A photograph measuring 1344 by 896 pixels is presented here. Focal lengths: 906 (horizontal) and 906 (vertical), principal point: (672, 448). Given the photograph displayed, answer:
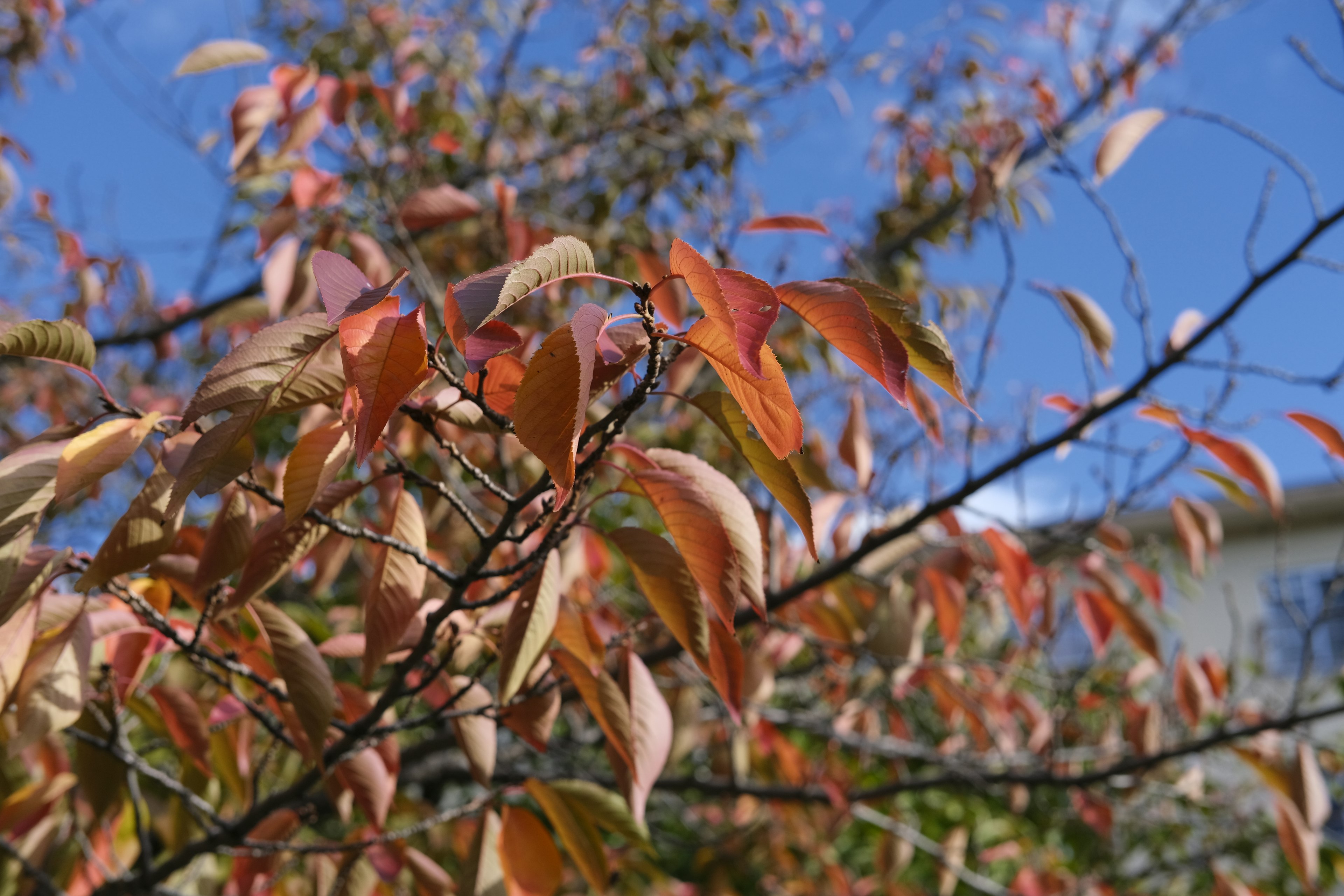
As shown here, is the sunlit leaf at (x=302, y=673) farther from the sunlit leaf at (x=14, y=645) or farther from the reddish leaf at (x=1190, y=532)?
the reddish leaf at (x=1190, y=532)

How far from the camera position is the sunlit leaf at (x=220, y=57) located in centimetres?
174

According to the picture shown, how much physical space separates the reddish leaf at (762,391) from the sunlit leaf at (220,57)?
1516mm

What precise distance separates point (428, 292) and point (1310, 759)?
193 cm

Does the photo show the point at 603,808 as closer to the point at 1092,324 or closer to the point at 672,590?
the point at 672,590

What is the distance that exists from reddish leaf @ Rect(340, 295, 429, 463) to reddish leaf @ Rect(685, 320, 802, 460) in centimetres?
19

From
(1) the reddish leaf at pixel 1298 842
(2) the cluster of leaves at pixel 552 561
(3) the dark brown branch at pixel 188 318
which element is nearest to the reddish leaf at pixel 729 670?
(2) the cluster of leaves at pixel 552 561

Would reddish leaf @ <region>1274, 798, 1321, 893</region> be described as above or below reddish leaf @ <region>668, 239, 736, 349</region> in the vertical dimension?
below

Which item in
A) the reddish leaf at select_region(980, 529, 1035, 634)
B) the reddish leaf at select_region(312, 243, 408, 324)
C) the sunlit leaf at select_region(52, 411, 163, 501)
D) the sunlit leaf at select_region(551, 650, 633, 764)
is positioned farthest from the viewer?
the reddish leaf at select_region(980, 529, 1035, 634)

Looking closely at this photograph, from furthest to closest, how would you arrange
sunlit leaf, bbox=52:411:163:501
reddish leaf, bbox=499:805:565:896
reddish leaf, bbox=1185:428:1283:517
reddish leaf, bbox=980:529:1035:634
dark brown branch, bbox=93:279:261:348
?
1. dark brown branch, bbox=93:279:261:348
2. reddish leaf, bbox=980:529:1035:634
3. reddish leaf, bbox=1185:428:1283:517
4. reddish leaf, bbox=499:805:565:896
5. sunlit leaf, bbox=52:411:163:501

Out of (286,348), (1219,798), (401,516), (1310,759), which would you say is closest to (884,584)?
(1310,759)

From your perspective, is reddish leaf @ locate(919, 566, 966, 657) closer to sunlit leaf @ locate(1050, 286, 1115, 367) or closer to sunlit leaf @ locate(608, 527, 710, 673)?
sunlit leaf @ locate(1050, 286, 1115, 367)

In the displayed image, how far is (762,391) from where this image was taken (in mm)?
642

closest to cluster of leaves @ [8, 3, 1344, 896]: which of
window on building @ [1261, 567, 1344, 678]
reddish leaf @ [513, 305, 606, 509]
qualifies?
reddish leaf @ [513, 305, 606, 509]

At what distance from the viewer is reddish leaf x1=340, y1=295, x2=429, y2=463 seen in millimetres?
604
